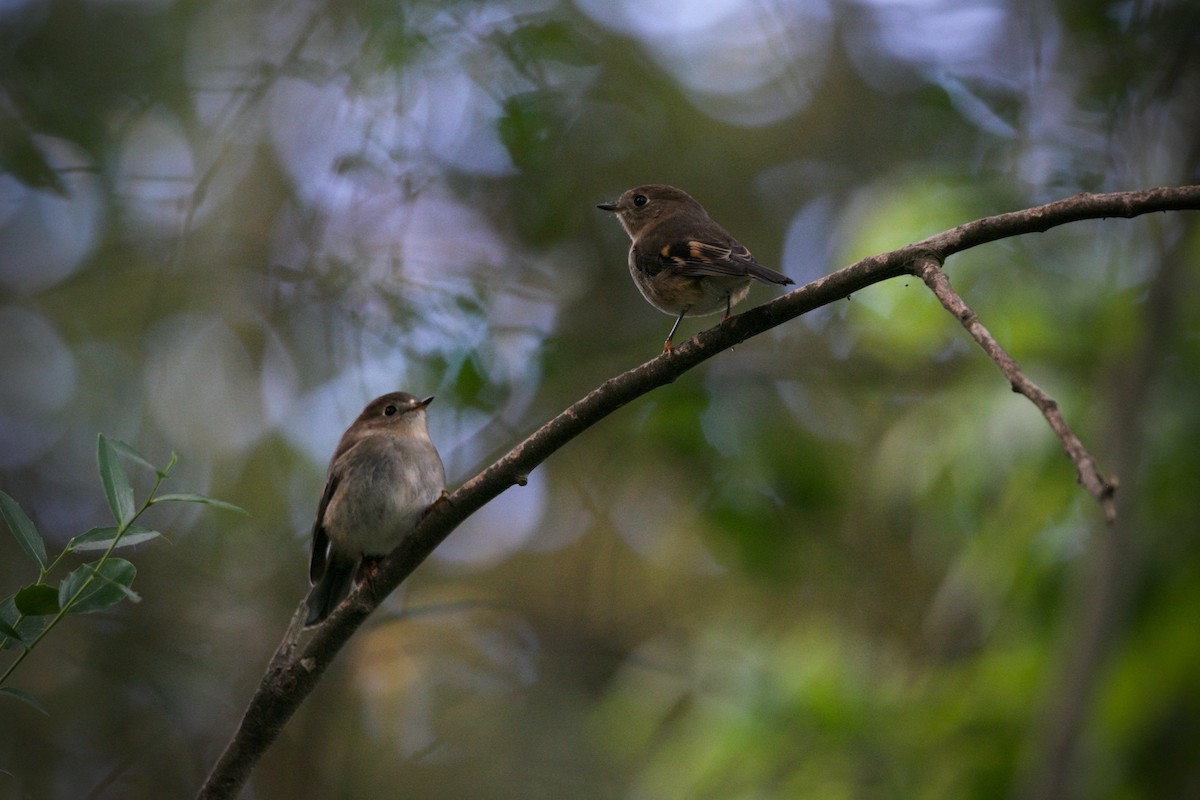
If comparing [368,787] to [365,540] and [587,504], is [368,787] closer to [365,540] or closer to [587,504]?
[587,504]

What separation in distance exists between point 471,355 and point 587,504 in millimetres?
1338

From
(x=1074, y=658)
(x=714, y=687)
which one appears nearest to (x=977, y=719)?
(x=1074, y=658)

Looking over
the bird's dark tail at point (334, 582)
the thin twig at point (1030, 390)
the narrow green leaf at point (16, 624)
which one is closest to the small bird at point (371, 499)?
the bird's dark tail at point (334, 582)

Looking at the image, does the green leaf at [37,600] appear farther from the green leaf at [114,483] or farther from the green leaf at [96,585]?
the green leaf at [114,483]

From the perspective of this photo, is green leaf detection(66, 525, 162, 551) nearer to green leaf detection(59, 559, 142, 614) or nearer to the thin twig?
green leaf detection(59, 559, 142, 614)

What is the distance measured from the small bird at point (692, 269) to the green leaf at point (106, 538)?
2077 millimetres

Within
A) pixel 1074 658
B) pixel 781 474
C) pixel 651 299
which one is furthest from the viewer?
pixel 781 474

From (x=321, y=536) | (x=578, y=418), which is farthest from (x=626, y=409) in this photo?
(x=578, y=418)

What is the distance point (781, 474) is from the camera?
5.96 m

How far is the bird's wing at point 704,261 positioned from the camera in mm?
3484

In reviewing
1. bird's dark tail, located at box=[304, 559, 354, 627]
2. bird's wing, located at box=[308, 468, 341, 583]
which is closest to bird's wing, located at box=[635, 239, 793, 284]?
bird's wing, located at box=[308, 468, 341, 583]

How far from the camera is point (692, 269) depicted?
374 cm

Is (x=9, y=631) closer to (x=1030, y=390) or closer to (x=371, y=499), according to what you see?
(x=1030, y=390)

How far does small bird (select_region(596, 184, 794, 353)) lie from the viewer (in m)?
3.63
